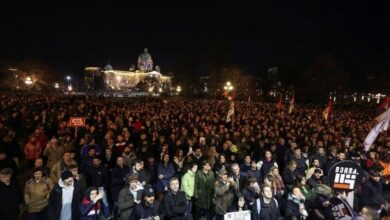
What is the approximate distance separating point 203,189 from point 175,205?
124 cm

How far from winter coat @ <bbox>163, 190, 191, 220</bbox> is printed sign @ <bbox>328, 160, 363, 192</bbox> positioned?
2836 mm

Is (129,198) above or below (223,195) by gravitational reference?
above

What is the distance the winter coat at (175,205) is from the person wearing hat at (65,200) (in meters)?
1.61

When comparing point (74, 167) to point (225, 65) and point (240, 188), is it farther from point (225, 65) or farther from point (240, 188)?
point (225, 65)

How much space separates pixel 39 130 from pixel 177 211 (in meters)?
6.05

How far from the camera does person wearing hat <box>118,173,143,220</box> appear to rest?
5.88 meters

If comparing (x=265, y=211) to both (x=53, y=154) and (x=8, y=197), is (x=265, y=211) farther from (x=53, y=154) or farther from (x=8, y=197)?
(x=53, y=154)

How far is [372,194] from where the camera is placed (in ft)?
22.7

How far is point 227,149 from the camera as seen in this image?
10312mm

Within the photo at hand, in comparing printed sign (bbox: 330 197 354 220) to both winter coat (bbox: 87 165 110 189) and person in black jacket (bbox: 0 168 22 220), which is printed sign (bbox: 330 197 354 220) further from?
person in black jacket (bbox: 0 168 22 220)

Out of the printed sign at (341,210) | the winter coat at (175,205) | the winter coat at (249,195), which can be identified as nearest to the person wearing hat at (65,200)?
the winter coat at (175,205)

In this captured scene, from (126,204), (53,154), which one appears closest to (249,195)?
(126,204)

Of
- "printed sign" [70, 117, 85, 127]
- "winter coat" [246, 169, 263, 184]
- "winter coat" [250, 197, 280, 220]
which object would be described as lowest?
"winter coat" [250, 197, 280, 220]

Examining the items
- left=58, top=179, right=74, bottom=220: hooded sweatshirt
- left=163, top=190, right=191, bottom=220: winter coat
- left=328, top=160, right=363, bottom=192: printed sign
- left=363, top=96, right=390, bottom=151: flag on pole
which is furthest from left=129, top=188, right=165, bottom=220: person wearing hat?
left=363, top=96, right=390, bottom=151: flag on pole
